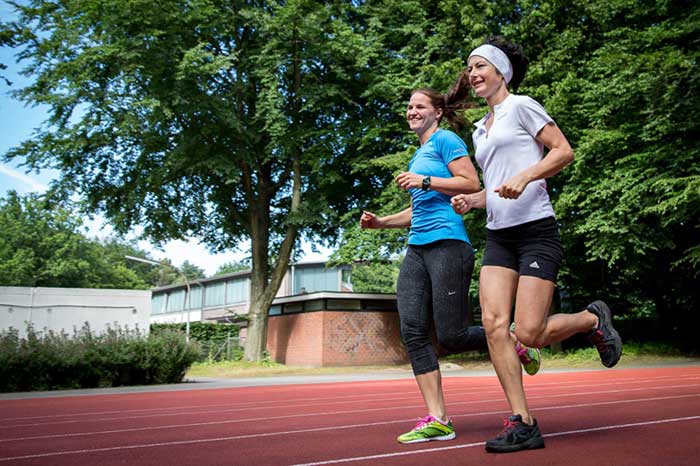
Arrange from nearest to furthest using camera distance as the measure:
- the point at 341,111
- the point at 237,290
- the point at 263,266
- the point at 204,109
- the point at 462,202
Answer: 1. the point at 462,202
2. the point at 204,109
3. the point at 341,111
4. the point at 263,266
5. the point at 237,290

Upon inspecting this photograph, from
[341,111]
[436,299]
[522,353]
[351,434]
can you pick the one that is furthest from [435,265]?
[341,111]

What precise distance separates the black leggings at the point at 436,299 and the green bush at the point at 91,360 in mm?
13230

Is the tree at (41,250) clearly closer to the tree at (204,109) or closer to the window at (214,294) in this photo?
the window at (214,294)

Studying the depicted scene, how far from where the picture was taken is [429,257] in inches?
170

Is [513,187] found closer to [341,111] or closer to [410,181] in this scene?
[410,181]

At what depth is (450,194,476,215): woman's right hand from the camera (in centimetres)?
407

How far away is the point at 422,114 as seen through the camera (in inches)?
181

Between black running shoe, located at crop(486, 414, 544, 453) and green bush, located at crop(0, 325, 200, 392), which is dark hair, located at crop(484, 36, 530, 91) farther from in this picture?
green bush, located at crop(0, 325, 200, 392)

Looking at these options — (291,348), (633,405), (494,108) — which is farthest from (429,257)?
(291,348)

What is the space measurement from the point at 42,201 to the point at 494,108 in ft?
82.8

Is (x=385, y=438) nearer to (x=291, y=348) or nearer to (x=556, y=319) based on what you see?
(x=556, y=319)

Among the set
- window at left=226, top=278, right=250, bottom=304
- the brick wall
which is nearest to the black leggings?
the brick wall

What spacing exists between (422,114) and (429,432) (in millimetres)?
2055

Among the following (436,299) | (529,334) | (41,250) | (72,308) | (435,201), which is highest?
(41,250)
